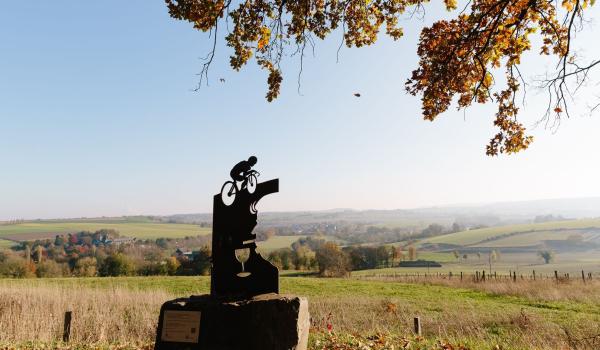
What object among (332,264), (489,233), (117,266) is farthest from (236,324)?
(489,233)

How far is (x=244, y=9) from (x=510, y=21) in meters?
6.37

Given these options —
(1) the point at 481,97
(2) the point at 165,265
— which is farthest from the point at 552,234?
(1) the point at 481,97

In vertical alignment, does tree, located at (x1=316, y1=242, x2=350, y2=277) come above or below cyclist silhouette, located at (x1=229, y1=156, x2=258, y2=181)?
below

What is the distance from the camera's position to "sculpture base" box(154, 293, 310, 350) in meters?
5.59

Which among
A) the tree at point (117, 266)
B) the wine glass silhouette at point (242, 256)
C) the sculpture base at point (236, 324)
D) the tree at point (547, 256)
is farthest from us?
the tree at point (547, 256)

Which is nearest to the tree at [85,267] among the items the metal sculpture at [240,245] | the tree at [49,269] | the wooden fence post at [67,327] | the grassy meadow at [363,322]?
the tree at [49,269]

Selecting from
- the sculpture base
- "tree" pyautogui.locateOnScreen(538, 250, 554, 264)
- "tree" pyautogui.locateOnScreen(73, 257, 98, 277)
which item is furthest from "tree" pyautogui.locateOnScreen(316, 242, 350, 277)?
"tree" pyautogui.locateOnScreen(538, 250, 554, 264)

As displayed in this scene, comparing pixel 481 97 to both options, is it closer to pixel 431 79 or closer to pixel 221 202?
pixel 431 79

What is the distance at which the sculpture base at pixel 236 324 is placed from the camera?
559 cm

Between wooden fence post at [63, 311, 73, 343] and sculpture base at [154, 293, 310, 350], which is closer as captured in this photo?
sculpture base at [154, 293, 310, 350]

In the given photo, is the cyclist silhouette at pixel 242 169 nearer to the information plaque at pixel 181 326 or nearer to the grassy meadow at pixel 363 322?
the information plaque at pixel 181 326

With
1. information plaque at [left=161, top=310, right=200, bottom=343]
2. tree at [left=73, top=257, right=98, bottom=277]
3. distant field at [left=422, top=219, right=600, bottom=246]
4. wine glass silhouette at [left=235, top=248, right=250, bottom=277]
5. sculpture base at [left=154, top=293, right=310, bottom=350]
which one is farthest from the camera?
distant field at [left=422, top=219, right=600, bottom=246]

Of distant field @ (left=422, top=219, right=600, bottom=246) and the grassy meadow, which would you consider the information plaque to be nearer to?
the grassy meadow

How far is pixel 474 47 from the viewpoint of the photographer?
9.00m
